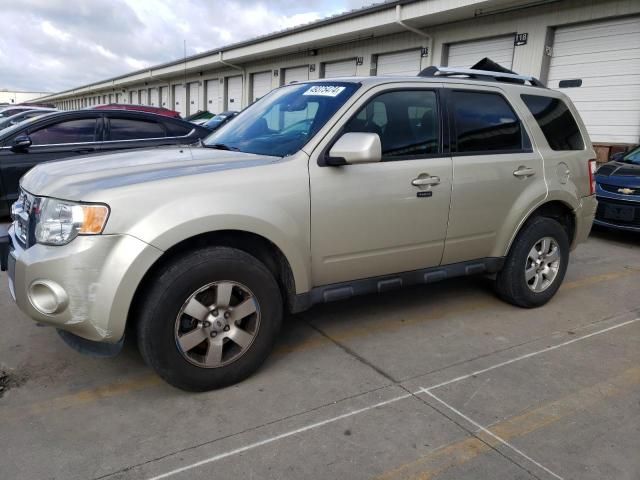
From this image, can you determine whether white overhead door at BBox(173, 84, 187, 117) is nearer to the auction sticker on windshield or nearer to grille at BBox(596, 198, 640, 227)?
grille at BBox(596, 198, 640, 227)

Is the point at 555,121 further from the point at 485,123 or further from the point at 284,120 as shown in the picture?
the point at 284,120

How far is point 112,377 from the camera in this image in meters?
3.19

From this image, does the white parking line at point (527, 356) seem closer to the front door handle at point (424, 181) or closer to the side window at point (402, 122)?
the front door handle at point (424, 181)

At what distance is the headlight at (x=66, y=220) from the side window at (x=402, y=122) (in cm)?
162

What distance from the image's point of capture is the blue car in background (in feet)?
23.4

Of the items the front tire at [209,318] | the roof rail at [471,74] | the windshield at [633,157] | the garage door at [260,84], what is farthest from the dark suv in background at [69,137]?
the garage door at [260,84]

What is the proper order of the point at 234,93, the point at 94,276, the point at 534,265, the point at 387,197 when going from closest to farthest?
1. the point at 94,276
2. the point at 387,197
3. the point at 534,265
4. the point at 234,93

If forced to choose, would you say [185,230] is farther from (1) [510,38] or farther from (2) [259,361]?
(1) [510,38]

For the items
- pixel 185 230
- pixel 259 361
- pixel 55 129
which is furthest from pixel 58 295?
pixel 55 129

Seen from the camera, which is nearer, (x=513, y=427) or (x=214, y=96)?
(x=513, y=427)

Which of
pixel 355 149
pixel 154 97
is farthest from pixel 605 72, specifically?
pixel 154 97

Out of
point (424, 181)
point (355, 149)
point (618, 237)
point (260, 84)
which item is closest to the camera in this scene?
point (355, 149)

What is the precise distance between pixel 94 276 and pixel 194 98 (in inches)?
1147

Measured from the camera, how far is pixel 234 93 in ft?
82.1
